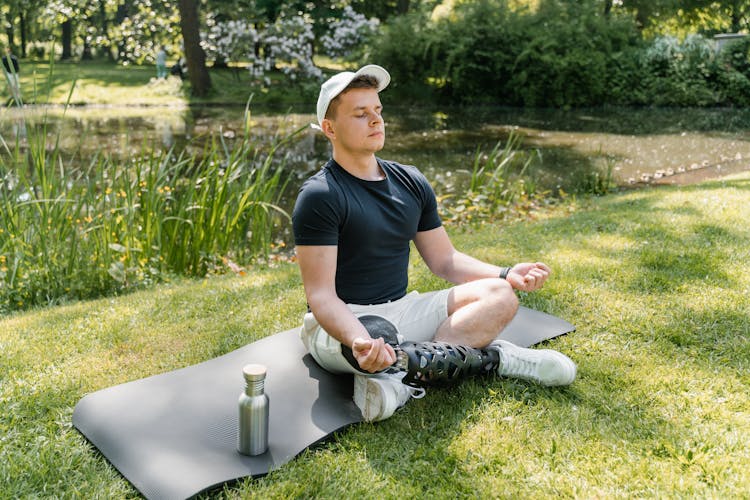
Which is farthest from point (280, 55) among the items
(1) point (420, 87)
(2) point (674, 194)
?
(2) point (674, 194)

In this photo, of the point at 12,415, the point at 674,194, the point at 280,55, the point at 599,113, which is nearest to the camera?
the point at 12,415

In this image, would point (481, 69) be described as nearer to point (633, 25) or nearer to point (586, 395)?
point (633, 25)

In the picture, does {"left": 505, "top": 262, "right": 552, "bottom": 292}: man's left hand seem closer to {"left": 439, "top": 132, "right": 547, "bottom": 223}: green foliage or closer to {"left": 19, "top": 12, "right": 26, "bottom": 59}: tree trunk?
{"left": 439, "top": 132, "right": 547, "bottom": 223}: green foliage

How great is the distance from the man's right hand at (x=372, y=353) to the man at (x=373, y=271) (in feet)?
0.39

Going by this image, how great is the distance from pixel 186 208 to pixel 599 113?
1350 cm

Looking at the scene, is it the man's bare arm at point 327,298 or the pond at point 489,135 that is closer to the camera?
the man's bare arm at point 327,298

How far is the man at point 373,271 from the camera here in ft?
8.03

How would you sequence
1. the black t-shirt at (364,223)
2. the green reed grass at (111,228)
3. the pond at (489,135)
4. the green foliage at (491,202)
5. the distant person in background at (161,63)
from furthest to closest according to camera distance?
1. the distant person in background at (161,63)
2. the pond at (489,135)
3. the green foliage at (491,202)
4. the green reed grass at (111,228)
5. the black t-shirt at (364,223)

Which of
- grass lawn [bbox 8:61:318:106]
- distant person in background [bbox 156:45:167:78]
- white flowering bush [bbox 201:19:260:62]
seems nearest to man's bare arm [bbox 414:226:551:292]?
grass lawn [bbox 8:61:318:106]

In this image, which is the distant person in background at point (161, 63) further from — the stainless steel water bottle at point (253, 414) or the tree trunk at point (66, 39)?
the stainless steel water bottle at point (253, 414)

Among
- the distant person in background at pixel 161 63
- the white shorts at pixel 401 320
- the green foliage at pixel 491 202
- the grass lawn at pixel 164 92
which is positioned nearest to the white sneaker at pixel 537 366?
the white shorts at pixel 401 320

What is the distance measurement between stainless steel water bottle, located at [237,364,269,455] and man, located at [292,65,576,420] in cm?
35

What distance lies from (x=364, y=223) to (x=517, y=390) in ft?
2.87

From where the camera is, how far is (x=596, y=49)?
17.5 metres
